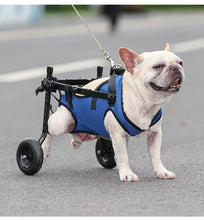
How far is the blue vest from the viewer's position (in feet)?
20.7

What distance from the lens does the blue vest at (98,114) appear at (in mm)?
→ 6297

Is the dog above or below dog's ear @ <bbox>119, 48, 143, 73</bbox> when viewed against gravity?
below

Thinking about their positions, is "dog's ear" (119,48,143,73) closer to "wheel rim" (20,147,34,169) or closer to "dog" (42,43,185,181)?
"dog" (42,43,185,181)

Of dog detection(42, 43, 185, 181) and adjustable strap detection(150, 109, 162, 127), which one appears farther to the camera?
adjustable strap detection(150, 109, 162, 127)

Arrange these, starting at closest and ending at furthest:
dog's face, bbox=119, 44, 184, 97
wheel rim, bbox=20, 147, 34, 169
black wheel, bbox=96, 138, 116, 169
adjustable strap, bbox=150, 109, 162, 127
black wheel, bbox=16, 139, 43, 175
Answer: dog's face, bbox=119, 44, 184, 97
adjustable strap, bbox=150, 109, 162, 127
black wheel, bbox=16, 139, 43, 175
wheel rim, bbox=20, 147, 34, 169
black wheel, bbox=96, 138, 116, 169

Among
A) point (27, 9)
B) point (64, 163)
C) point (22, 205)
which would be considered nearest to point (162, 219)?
point (22, 205)

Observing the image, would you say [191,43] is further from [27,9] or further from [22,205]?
[22,205]

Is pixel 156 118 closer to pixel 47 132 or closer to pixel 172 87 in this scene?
pixel 172 87

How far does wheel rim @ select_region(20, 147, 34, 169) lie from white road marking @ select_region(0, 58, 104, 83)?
283 inches

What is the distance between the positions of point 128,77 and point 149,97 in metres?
0.25

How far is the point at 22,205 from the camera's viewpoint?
569cm

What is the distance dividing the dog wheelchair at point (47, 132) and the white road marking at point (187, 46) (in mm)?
12818

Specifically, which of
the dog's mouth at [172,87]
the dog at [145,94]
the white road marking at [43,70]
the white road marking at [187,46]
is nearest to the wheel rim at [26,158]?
the dog at [145,94]

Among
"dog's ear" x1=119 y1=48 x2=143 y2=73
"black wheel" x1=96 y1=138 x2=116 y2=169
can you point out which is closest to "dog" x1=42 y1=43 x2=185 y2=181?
"dog's ear" x1=119 y1=48 x2=143 y2=73
